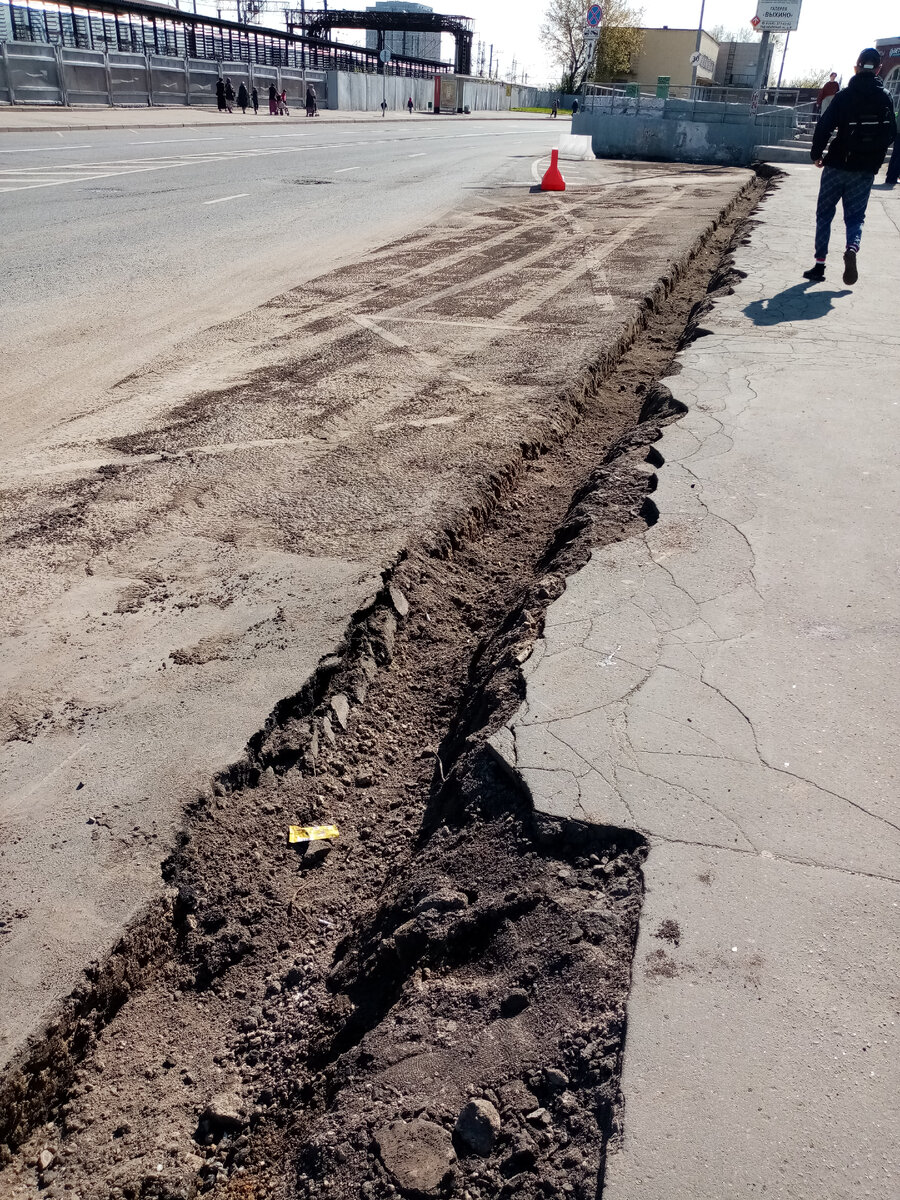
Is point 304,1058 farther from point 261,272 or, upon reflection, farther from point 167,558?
point 261,272

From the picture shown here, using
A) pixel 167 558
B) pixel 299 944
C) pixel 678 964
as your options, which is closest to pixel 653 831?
pixel 678 964

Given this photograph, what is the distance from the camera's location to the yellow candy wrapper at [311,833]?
3.00m

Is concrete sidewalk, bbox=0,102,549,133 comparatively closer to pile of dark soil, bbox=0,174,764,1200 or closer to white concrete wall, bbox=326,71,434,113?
white concrete wall, bbox=326,71,434,113

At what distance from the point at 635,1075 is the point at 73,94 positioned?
3851 centimetres

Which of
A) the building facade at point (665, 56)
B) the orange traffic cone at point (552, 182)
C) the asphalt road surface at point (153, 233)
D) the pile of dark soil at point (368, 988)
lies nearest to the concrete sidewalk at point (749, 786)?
the pile of dark soil at point (368, 988)

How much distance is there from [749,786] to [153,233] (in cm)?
1116

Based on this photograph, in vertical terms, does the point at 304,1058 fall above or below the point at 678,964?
below

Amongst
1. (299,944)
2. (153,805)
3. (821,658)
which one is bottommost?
(299,944)

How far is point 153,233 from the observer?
1145 centimetres

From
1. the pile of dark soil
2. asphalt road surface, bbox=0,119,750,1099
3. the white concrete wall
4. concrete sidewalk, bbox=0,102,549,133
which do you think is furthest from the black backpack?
the white concrete wall

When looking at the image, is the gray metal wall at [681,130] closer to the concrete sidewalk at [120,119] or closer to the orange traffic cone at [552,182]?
the orange traffic cone at [552,182]

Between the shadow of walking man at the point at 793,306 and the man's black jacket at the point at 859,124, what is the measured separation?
1213 mm

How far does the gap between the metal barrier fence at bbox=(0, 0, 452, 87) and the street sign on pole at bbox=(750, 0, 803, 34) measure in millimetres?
23244

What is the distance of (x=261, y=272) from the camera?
9883mm
